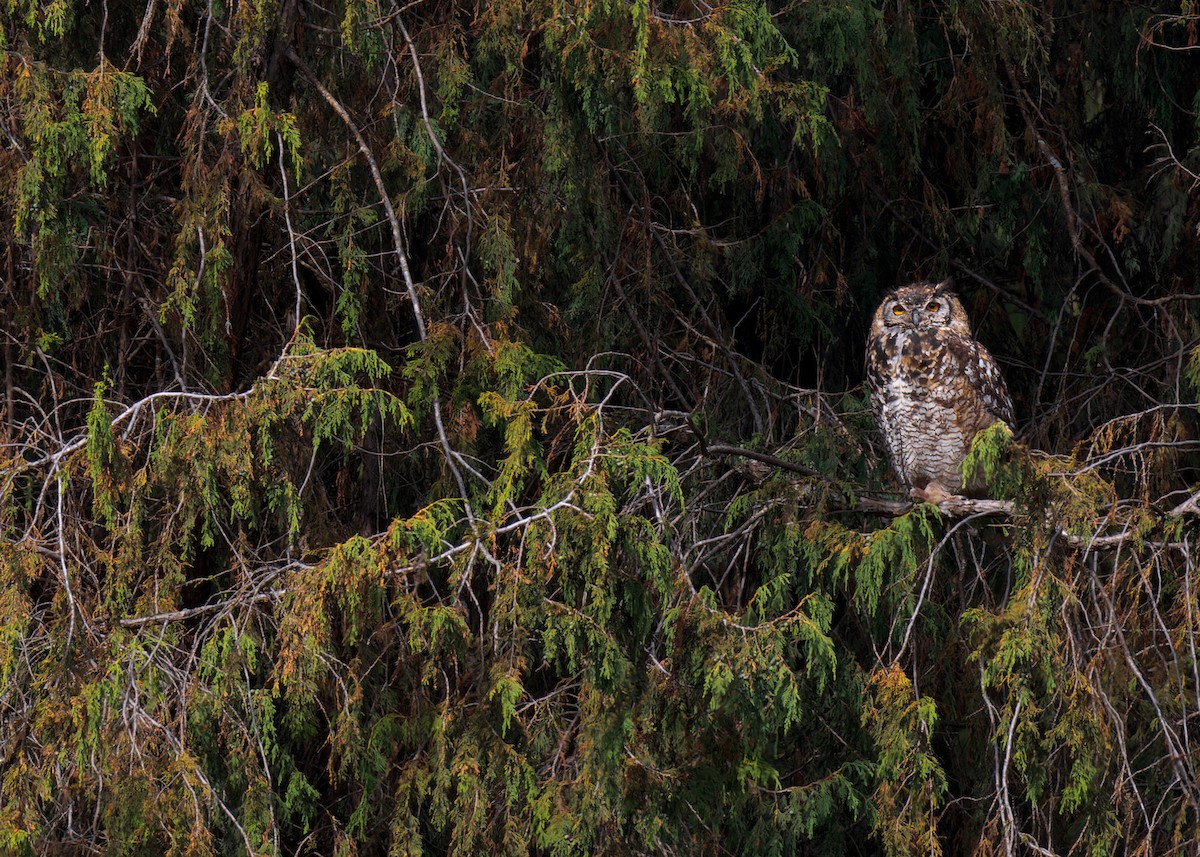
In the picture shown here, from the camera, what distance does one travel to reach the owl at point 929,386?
4.92 meters

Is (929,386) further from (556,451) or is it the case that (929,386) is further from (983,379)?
(556,451)

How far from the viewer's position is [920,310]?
4.95 metres

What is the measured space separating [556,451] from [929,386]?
3.88 feet

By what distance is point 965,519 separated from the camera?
12.8ft

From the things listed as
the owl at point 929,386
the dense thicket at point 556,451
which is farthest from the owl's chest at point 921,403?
the dense thicket at point 556,451

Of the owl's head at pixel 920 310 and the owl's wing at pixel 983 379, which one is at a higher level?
the owl's head at pixel 920 310

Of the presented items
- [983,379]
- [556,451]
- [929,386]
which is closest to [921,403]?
[929,386]

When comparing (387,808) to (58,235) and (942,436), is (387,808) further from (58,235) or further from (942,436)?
(942,436)

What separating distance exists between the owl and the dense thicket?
132 mm

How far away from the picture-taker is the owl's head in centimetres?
495

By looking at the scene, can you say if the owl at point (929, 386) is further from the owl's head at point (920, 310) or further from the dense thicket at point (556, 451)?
the dense thicket at point (556, 451)

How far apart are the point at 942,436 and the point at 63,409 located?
242 centimetres

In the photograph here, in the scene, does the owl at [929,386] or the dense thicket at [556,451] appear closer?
the dense thicket at [556,451]

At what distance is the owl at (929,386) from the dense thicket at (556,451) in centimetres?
13
